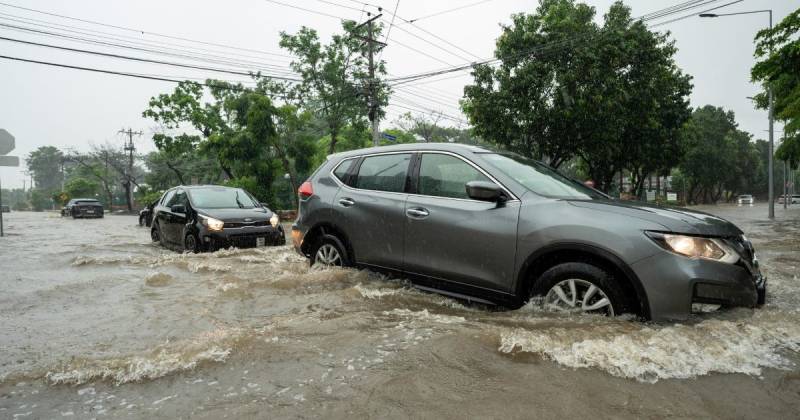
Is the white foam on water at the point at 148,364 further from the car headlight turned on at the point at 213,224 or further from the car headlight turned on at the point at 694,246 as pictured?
the car headlight turned on at the point at 213,224

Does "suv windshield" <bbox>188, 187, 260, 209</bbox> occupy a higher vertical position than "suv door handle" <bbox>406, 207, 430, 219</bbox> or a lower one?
higher

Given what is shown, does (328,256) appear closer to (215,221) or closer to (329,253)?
(329,253)

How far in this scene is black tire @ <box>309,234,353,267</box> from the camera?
524cm

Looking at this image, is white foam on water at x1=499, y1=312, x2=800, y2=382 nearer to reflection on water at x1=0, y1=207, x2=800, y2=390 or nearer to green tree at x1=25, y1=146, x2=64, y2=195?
reflection on water at x1=0, y1=207, x2=800, y2=390

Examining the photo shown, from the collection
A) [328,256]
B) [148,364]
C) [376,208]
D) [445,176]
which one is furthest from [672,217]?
[148,364]

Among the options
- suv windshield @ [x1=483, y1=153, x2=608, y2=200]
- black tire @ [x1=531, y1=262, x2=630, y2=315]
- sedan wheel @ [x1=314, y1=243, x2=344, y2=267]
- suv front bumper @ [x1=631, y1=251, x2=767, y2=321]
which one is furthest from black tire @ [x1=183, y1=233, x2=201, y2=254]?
suv front bumper @ [x1=631, y1=251, x2=767, y2=321]

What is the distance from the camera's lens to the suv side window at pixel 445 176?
171 inches

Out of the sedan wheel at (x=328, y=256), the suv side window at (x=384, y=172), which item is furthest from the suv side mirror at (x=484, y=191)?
the sedan wheel at (x=328, y=256)

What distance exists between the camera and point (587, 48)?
69.7ft

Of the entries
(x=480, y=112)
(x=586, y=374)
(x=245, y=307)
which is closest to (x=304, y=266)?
(x=245, y=307)

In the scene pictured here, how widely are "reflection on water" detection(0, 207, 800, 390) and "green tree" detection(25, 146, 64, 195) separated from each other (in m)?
140

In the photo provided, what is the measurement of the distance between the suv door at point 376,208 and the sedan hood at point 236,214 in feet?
13.5

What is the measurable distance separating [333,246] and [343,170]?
2.85 feet

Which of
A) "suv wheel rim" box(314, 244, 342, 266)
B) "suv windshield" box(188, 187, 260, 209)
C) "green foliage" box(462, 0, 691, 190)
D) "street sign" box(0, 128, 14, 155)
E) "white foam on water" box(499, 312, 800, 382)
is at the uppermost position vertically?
"green foliage" box(462, 0, 691, 190)
